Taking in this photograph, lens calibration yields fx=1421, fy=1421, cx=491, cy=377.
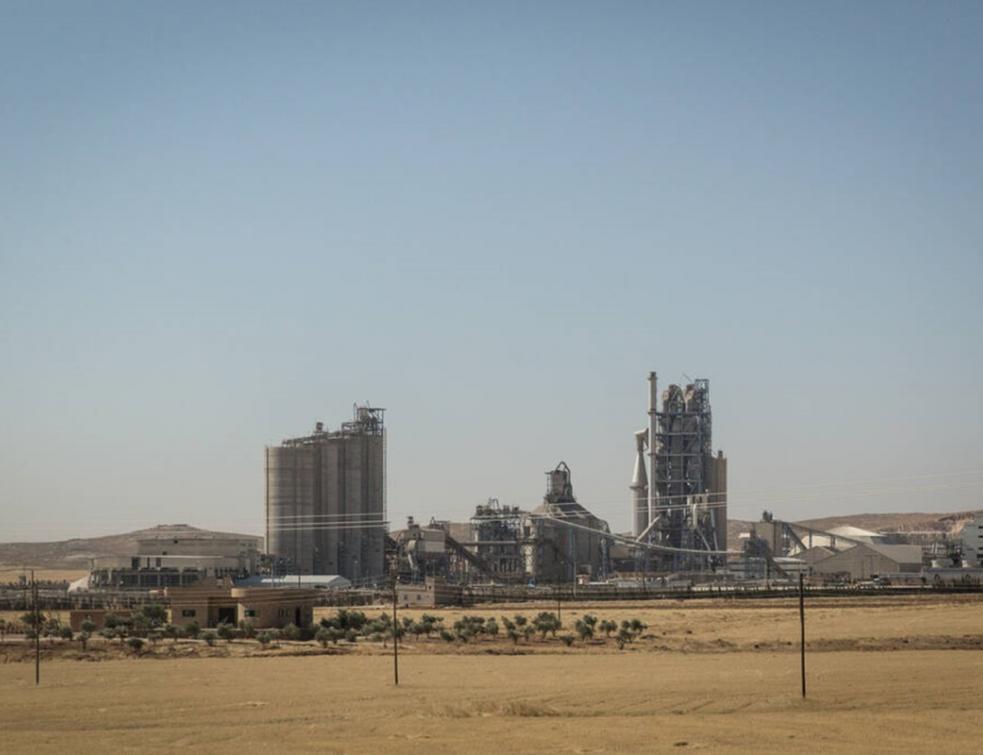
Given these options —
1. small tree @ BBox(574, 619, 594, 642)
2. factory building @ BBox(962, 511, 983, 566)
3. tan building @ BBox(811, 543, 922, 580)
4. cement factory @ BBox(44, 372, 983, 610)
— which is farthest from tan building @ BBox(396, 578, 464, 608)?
factory building @ BBox(962, 511, 983, 566)

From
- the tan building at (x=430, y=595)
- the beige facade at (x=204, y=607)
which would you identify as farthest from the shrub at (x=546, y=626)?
the tan building at (x=430, y=595)

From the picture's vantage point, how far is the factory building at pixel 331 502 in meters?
108

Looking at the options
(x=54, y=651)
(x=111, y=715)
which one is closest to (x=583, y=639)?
(x=54, y=651)

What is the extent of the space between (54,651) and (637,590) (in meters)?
50.2

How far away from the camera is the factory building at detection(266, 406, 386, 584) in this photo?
10769 cm

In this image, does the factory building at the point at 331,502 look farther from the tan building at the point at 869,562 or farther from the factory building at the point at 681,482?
the tan building at the point at 869,562

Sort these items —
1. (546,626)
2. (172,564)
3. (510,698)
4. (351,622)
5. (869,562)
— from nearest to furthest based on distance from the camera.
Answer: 1. (510,698)
2. (546,626)
3. (351,622)
4. (172,564)
5. (869,562)

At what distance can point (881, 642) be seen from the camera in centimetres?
5247

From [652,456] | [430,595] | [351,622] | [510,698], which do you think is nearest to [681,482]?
[652,456]

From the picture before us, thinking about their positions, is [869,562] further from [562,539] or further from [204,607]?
[204,607]

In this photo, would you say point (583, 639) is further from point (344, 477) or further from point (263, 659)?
point (344, 477)

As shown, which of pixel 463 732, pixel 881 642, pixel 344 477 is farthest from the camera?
pixel 344 477

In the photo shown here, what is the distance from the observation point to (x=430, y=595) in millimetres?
86438

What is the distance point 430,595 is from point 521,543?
84.0 feet
